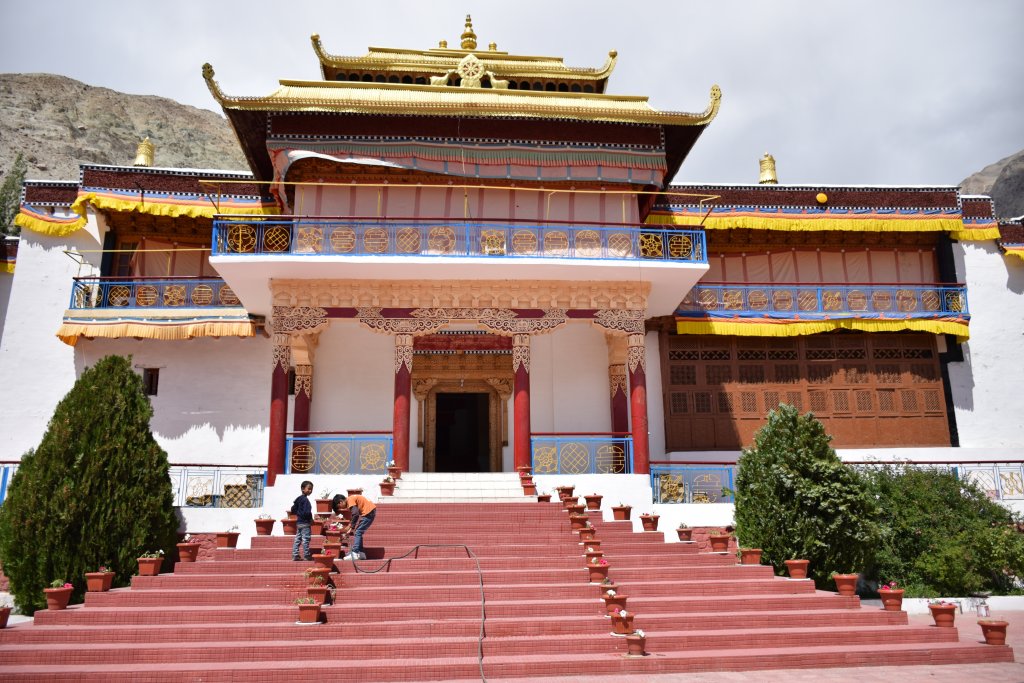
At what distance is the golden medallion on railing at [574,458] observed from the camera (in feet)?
43.5

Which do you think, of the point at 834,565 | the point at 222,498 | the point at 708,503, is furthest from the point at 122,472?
the point at 834,565

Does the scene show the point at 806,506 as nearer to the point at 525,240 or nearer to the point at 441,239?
the point at 525,240

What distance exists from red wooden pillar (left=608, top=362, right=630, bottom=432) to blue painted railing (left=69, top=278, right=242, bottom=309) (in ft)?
25.6

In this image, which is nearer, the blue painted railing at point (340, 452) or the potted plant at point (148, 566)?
the potted plant at point (148, 566)

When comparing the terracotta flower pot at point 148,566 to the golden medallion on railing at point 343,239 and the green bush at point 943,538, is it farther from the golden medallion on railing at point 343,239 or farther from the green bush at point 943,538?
the green bush at point 943,538

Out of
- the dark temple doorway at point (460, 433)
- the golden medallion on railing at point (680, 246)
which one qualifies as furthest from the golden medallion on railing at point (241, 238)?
the golden medallion on railing at point (680, 246)

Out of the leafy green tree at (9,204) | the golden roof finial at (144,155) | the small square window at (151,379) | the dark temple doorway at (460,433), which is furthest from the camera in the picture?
the leafy green tree at (9,204)

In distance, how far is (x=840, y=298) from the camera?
659 inches

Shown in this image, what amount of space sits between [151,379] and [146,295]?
176 cm

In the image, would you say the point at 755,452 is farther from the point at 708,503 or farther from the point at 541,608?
the point at 541,608

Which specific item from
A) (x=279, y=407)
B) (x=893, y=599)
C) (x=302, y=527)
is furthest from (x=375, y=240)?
(x=893, y=599)

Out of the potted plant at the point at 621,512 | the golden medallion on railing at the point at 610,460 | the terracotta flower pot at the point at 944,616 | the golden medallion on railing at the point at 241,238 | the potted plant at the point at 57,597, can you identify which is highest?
the golden medallion on railing at the point at 241,238

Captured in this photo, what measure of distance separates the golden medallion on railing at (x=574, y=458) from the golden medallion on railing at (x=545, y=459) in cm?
13

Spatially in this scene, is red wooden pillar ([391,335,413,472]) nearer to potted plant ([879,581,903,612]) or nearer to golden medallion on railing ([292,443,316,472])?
golden medallion on railing ([292,443,316,472])
